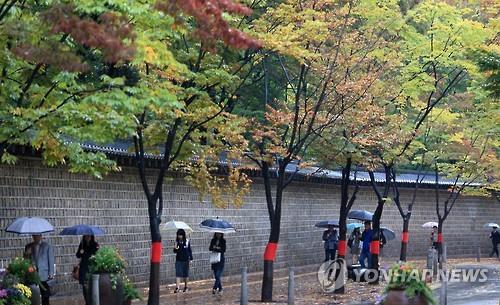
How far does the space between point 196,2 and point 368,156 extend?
673 inches

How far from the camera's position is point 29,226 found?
18.3 m

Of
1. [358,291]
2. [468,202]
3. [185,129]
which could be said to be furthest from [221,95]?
[468,202]

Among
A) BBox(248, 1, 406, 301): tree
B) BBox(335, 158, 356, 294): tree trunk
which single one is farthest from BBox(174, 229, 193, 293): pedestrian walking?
BBox(335, 158, 356, 294): tree trunk

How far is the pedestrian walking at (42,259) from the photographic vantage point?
1788cm

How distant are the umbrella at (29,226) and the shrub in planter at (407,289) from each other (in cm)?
792

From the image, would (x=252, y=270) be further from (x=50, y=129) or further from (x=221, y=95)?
(x=50, y=129)

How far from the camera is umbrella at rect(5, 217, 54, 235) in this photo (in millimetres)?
18125

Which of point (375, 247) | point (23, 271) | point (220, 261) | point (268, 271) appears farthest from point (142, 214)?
point (23, 271)

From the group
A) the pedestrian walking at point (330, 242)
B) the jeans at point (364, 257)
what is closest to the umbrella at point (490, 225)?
the pedestrian walking at point (330, 242)

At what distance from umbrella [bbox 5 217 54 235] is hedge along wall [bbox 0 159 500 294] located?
160 cm

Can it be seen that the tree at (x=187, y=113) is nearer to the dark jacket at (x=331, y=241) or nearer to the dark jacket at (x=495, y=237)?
the dark jacket at (x=331, y=241)

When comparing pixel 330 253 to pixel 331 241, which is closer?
pixel 331 241

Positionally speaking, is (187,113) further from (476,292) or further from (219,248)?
(476,292)

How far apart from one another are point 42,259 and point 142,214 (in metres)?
8.07
